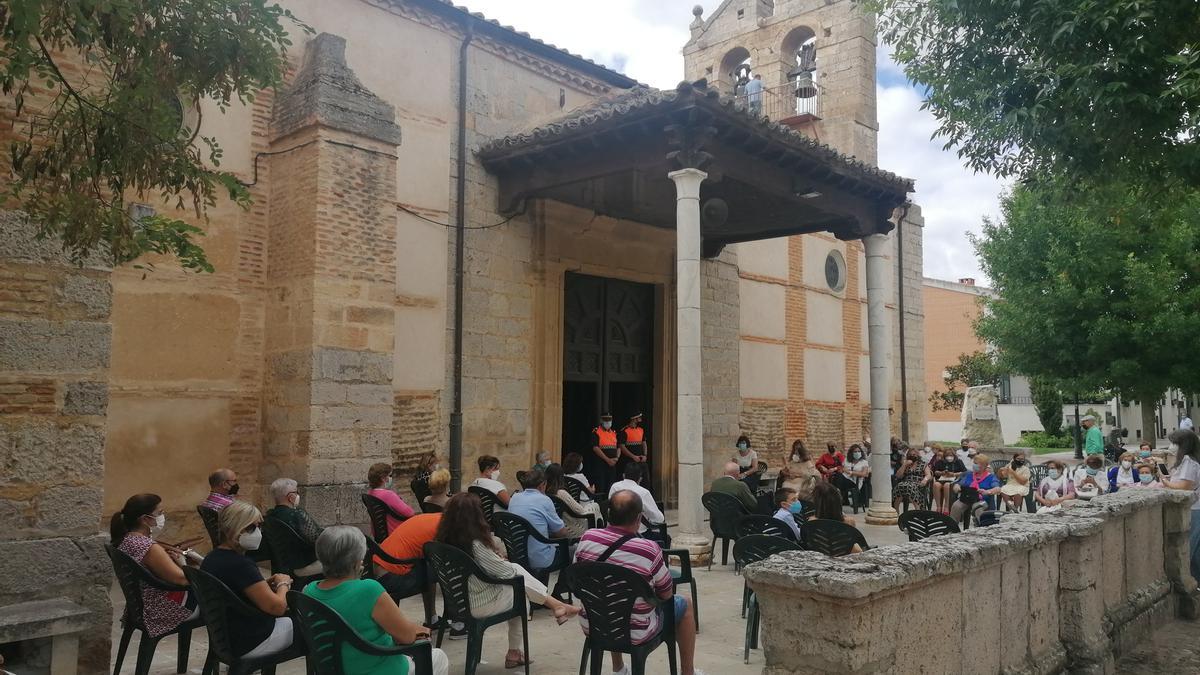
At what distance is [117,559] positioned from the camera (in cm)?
438

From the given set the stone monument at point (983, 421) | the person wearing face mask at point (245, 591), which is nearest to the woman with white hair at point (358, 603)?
the person wearing face mask at point (245, 591)

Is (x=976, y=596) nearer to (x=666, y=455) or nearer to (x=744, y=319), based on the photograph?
(x=666, y=455)

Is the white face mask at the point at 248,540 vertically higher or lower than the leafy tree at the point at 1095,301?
lower

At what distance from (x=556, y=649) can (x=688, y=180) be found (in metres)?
5.23

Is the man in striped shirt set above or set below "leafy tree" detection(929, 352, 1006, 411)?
below

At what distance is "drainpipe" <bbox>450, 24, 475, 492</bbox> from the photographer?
10422mm

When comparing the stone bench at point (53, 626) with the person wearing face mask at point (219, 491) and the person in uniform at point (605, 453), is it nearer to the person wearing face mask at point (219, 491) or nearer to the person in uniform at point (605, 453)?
the person wearing face mask at point (219, 491)

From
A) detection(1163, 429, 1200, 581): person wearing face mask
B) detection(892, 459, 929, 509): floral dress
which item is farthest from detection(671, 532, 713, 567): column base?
detection(892, 459, 929, 509): floral dress

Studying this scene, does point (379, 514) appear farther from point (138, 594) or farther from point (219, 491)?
point (138, 594)

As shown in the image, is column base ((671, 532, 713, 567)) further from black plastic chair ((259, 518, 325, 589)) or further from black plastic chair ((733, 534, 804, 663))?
black plastic chair ((259, 518, 325, 589))

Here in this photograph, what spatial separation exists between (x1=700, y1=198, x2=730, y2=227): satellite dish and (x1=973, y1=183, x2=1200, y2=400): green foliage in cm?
947

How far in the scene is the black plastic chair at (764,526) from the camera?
615cm

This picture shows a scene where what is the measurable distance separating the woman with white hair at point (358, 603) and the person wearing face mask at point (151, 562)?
1.21m

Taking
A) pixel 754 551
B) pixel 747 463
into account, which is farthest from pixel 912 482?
pixel 754 551
